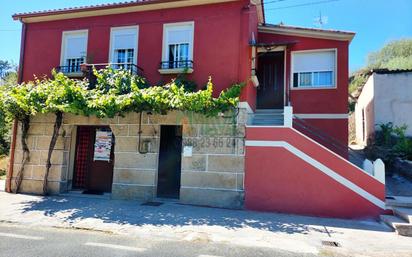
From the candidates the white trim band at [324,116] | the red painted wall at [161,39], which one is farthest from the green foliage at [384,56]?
the red painted wall at [161,39]

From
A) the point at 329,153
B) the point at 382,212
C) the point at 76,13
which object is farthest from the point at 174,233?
the point at 76,13

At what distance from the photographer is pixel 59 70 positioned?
11594mm

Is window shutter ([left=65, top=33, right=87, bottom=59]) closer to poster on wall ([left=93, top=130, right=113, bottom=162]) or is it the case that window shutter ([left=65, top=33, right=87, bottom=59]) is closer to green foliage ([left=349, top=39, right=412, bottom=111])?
poster on wall ([left=93, top=130, right=113, bottom=162])

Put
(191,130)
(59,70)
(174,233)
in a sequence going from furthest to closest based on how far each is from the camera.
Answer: (59,70)
(191,130)
(174,233)

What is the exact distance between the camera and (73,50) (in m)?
11.7

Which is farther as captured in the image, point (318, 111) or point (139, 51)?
point (318, 111)

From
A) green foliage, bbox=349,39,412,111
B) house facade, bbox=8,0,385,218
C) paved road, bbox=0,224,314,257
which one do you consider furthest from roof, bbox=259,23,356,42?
green foliage, bbox=349,39,412,111

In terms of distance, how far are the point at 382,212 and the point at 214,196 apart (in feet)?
15.4

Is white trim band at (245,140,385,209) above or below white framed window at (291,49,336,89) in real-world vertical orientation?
below

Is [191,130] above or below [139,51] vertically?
below

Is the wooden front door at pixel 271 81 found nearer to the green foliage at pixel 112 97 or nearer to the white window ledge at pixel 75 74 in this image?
the green foliage at pixel 112 97

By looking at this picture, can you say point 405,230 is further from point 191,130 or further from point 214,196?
point 191,130

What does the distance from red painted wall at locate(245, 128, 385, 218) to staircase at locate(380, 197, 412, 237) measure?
0.38 metres

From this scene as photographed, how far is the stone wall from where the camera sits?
9.45m
